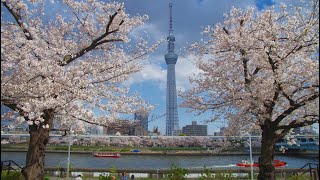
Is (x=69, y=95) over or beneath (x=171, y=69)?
beneath

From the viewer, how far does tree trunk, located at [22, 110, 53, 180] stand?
34.9 feet

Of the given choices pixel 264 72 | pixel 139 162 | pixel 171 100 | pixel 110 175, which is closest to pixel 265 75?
pixel 264 72

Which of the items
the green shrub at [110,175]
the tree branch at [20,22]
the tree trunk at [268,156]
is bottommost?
the green shrub at [110,175]

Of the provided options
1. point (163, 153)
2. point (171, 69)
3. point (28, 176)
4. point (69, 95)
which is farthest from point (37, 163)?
point (171, 69)

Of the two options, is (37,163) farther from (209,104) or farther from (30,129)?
(209,104)

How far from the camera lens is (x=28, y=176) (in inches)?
416

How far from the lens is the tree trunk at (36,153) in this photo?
10.6 meters

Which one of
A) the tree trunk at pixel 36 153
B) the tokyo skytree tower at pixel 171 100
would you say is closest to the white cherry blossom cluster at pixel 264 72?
the tree trunk at pixel 36 153

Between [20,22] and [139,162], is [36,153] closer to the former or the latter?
[20,22]

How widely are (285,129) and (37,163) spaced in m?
9.14

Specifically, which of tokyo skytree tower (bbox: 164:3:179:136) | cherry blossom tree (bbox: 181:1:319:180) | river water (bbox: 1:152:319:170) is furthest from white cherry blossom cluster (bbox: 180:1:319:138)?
tokyo skytree tower (bbox: 164:3:179:136)

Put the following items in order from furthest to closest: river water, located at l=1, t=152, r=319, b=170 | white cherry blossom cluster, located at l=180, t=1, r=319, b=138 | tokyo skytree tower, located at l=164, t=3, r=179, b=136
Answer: tokyo skytree tower, located at l=164, t=3, r=179, b=136
river water, located at l=1, t=152, r=319, b=170
white cherry blossom cluster, located at l=180, t=1, r=319, b=138

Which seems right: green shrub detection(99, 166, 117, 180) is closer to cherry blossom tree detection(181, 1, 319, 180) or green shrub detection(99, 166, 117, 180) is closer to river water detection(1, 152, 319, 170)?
cherry blossom tree detection(181, 1, 319, 180)

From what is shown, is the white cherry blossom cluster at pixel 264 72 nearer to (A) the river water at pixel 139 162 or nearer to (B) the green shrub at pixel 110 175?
(B) the green shrub at pixel 110 175
